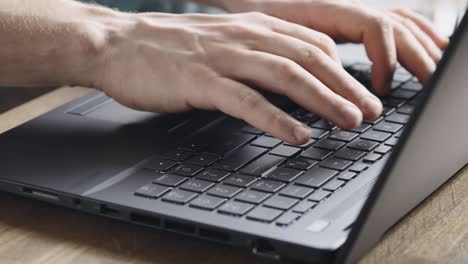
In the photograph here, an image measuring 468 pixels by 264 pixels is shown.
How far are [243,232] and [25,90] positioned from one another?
0.72 meters

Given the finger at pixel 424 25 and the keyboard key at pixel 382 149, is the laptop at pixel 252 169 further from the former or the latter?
the finger at pixel 424 25

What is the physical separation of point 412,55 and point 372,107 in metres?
0.19

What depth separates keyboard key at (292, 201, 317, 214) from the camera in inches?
23.5

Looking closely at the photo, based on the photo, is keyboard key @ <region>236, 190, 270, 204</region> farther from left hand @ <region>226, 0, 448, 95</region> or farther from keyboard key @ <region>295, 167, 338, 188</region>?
left hand @ <region>226, 0, 448, 95</region>

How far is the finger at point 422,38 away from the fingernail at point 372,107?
0.74 ft

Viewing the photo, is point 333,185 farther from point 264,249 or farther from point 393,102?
point 393,102

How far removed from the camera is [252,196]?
0.62 meters

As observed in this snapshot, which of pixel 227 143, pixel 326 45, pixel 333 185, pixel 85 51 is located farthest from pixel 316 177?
pixel 85 51

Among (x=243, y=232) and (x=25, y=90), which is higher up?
(x=243, y=232)

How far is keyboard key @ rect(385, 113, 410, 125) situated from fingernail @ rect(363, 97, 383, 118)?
0.14 feet

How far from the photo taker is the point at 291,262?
1.92 ft

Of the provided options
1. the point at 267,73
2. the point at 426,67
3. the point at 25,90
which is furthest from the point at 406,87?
the point at 25,90

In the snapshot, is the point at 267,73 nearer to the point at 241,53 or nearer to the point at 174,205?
the point at 241,53

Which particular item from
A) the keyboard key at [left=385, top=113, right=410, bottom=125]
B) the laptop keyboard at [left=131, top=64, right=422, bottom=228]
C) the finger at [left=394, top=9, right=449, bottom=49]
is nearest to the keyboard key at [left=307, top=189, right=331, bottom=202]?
the laptop keyboard at [left=131, top=64, right=422, bottom=228]
